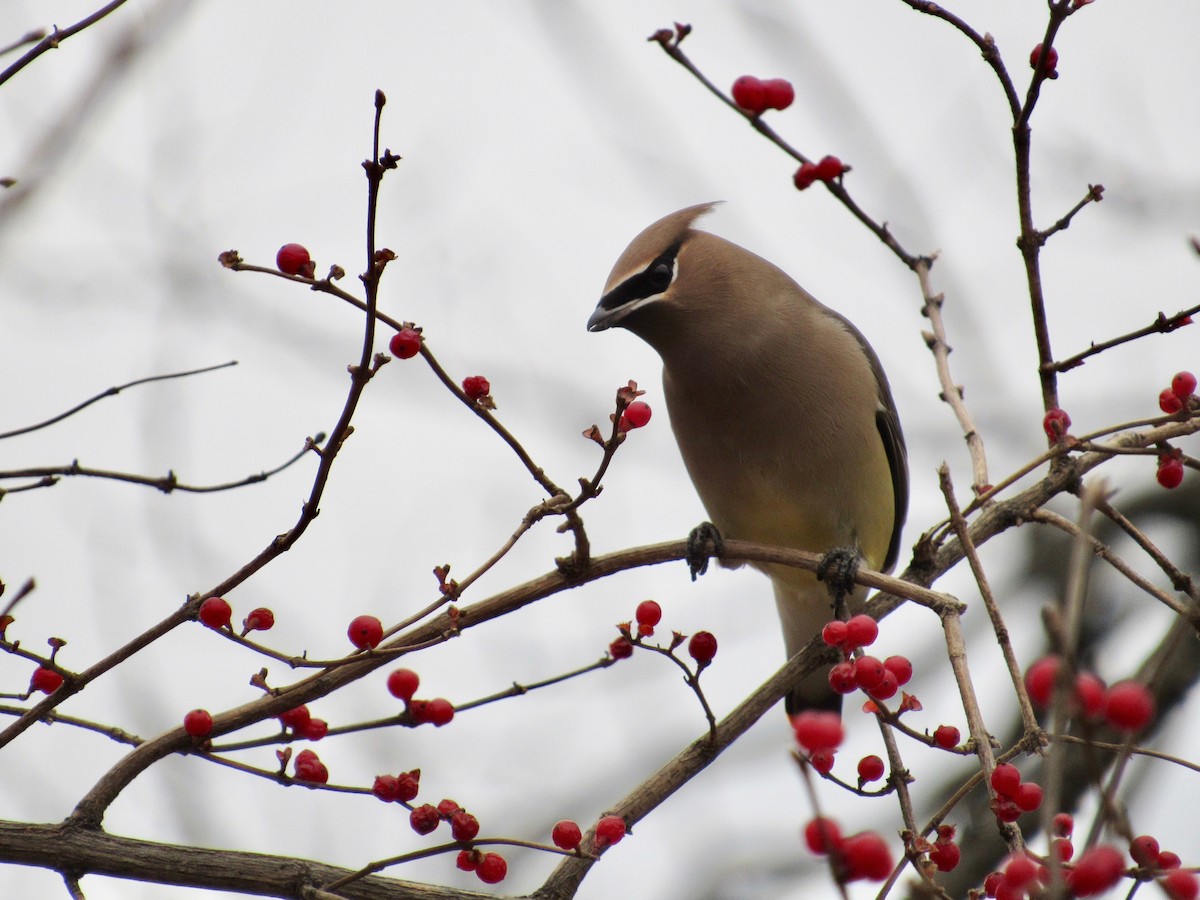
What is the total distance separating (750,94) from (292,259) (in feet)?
2.90

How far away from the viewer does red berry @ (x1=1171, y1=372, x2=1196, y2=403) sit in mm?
2809

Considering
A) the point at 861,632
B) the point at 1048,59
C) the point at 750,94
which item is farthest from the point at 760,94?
the point at 861,632

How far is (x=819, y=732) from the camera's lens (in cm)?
179

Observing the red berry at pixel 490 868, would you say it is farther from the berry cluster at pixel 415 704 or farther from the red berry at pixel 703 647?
the red berry at pixel 703 647

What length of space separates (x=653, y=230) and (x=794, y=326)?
61 cm

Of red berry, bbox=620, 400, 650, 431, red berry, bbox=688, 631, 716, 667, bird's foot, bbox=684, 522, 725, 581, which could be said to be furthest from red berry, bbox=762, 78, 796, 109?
bird's foot, bbox=684, 522, 725, 581

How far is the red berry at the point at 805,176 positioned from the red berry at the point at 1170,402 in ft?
3.17

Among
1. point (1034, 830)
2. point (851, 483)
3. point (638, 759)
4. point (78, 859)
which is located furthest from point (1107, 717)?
point (638, 759)

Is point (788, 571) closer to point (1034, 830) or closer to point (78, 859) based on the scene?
point (1034, 830)

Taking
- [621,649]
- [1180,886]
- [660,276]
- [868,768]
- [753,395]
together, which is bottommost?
[1180,886]

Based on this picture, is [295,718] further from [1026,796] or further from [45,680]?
[1026,796]

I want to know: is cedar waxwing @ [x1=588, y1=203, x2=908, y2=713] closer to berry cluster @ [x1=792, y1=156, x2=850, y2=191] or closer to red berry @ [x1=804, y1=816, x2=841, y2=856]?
berry cluster @ [x1=792, y1=156, x2=850, y2=191]

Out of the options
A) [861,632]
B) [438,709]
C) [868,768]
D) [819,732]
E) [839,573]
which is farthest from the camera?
[839,573]

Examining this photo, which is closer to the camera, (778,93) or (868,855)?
(868,855)
